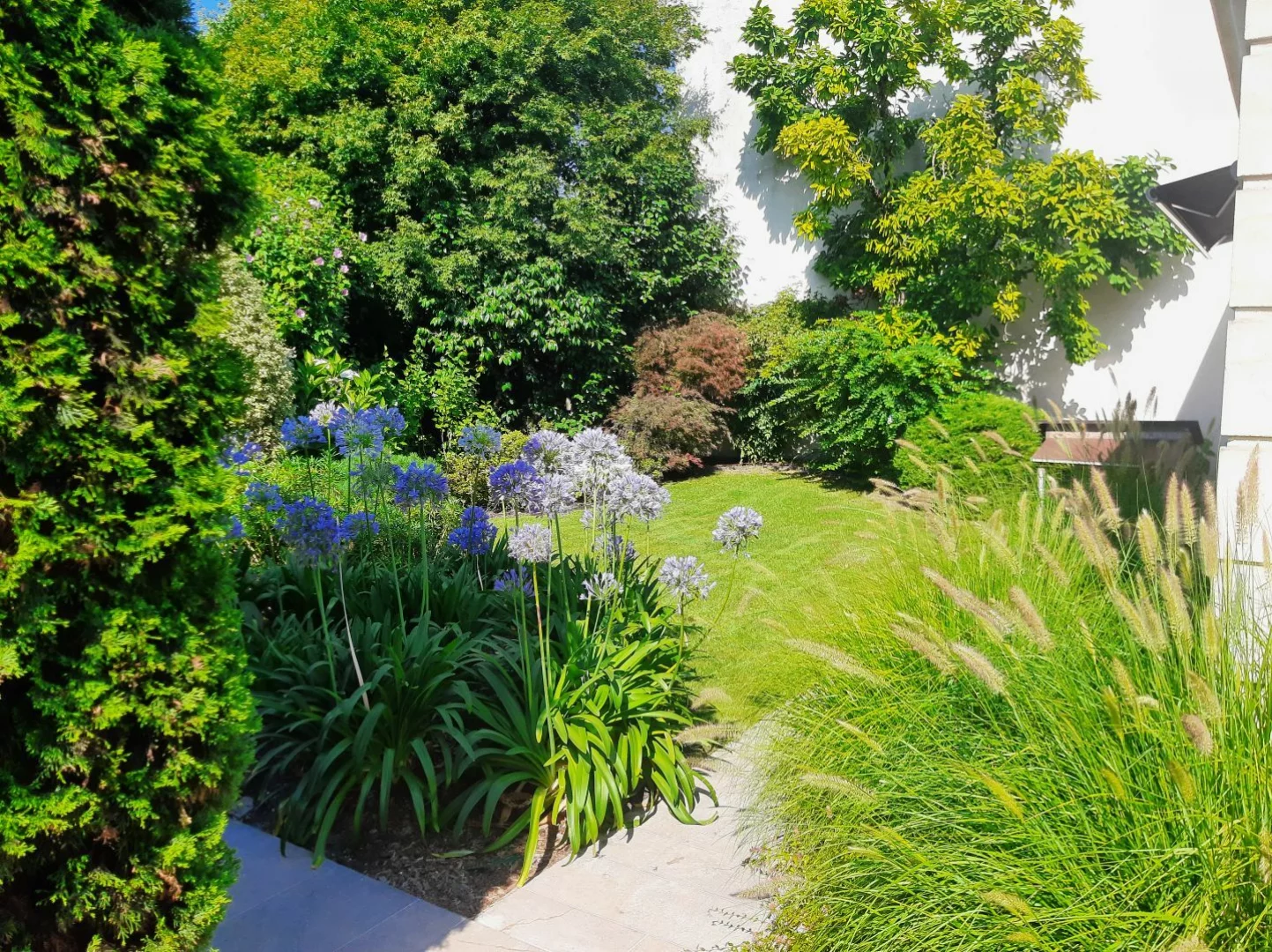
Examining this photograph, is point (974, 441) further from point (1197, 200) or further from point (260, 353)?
point (260, 353)

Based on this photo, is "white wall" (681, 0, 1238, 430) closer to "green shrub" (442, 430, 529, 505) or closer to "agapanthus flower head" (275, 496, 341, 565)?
"green shrub" (442, 430, 529, 505)

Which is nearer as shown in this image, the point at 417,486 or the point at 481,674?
the point at 481,674

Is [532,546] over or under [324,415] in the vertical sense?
under

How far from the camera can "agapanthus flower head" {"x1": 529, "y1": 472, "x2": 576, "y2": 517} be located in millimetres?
4047

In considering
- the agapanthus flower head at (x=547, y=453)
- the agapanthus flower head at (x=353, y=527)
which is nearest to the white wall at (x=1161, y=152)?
the agapanthus flower head at (x=547, y=453)

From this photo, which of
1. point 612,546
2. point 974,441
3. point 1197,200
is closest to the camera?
point 612,546

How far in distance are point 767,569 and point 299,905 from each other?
221 centimetres

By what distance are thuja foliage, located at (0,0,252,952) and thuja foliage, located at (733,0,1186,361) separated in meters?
9.81

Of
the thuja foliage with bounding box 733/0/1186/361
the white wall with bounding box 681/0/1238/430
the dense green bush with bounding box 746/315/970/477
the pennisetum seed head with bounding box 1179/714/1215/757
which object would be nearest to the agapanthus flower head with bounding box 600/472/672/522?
the pennisetum seed head with bounding box 1179/714/1215/757

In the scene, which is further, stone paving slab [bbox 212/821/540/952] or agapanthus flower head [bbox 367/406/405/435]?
agapanthus flower head [bbox 367/406/405/435]

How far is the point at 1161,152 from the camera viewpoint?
35.0ft

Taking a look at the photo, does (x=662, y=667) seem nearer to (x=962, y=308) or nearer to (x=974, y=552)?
(x=974, y=552)

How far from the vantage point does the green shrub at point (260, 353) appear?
28.9 ft

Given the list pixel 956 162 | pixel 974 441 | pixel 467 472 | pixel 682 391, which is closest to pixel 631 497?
pixel 467 472
